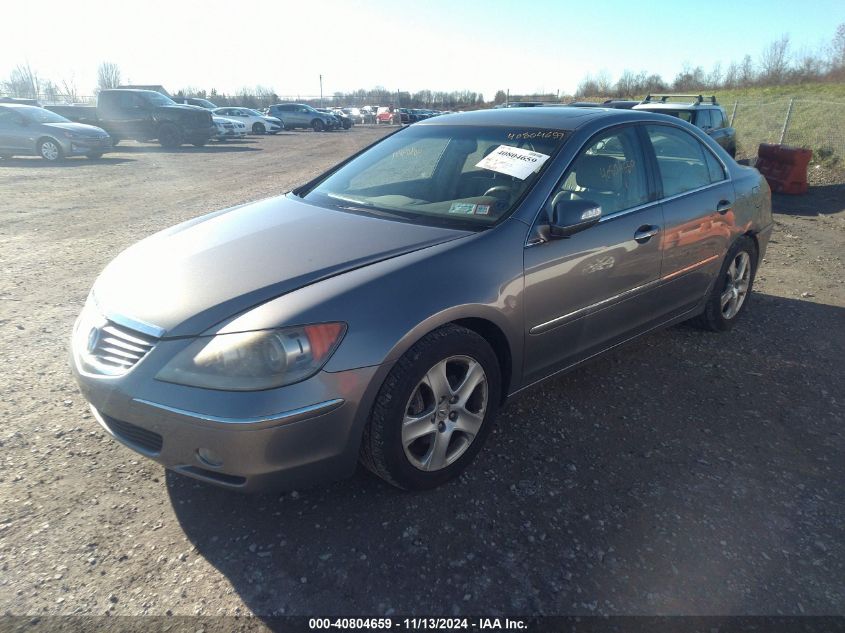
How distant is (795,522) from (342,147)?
873 inches

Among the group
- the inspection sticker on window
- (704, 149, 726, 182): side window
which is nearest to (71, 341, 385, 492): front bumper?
the inspection sticker on window

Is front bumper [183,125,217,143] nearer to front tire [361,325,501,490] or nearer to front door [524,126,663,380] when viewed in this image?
front door [524,126,663,380]

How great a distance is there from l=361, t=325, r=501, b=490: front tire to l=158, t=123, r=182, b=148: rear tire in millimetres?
21287

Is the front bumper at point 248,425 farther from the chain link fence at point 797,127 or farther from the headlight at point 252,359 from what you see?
the chain link fence at point 797,127

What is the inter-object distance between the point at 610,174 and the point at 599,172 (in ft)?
0.32

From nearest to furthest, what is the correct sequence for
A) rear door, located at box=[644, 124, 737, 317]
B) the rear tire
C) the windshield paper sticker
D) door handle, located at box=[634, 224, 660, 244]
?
the windshield paper sticker
door handle, located at box=[634, 224, 660, 244]
rear door, located at box=[644, 124, 737, 317]
the rear tire

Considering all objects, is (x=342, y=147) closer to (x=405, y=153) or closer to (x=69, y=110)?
(x=69, y=110)


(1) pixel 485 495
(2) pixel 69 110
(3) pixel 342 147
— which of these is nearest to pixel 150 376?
(1) pixel 485 495

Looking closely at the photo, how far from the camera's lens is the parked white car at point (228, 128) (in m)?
24.8

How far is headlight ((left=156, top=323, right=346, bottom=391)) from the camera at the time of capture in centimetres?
216

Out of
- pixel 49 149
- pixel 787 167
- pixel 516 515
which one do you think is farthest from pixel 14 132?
pixel 787 167

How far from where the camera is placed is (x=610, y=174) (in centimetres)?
349

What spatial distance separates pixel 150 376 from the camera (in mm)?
2238

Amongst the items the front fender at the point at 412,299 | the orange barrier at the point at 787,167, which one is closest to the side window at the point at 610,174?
the front fender at the point at 412,299
